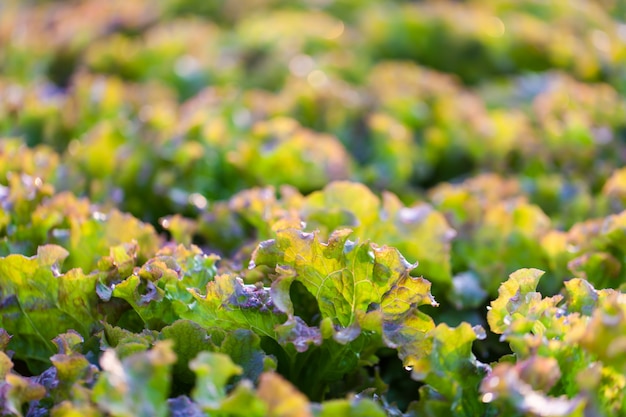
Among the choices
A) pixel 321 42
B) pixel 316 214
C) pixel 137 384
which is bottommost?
pixel 321 42

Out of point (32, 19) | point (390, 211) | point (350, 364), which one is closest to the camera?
point (350, 364)

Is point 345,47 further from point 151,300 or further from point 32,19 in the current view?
point 151,300

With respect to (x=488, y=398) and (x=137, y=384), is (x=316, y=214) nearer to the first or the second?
(x=488, y=398)

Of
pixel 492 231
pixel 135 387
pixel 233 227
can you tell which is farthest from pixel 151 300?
pixel 492 231

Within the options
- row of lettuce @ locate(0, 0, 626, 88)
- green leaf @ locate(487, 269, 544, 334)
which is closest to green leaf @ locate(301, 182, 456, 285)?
green leaf @ locate(487, 269, 544, 334)

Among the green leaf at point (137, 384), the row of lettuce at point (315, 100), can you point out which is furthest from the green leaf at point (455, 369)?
the row of lettuce at point (315, 100)

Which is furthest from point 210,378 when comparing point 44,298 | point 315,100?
point 315,100

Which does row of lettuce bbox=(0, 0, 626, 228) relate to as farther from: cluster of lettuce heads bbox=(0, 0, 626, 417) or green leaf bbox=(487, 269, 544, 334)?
green leaf bbox=(487, 269, 544, 334)

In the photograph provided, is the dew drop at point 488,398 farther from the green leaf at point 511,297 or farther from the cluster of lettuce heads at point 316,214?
the green leaf at point 511,297
